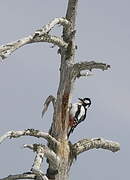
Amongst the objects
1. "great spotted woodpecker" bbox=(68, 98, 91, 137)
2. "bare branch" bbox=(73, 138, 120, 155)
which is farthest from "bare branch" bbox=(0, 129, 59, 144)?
"great spotted woodpecker" bbox=(68, 98, 91, 137)

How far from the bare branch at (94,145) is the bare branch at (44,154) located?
55 cm

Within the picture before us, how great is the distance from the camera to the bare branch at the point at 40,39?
359 inches

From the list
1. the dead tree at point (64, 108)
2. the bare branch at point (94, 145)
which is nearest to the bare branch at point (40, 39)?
the dead tree at point (64, 108)

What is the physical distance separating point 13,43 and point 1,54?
44cm

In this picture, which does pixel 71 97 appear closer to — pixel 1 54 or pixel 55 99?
pixel 55 99

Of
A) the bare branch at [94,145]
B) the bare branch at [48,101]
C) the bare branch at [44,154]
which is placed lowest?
the bare branch at [44,154]

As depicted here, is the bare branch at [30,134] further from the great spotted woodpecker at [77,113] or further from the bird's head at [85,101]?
the bird's head at [85,101]

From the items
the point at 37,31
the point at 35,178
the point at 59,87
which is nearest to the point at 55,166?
the point at 35,178

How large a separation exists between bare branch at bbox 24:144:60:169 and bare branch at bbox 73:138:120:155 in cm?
55

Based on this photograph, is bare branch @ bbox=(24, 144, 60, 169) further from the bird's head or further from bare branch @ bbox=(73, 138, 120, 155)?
the bird's head

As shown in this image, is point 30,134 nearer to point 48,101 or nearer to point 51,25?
point 48,101

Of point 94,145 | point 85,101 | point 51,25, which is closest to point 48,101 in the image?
point 94,145

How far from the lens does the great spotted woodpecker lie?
1199 cm

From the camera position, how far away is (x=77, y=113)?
44.3 feet
